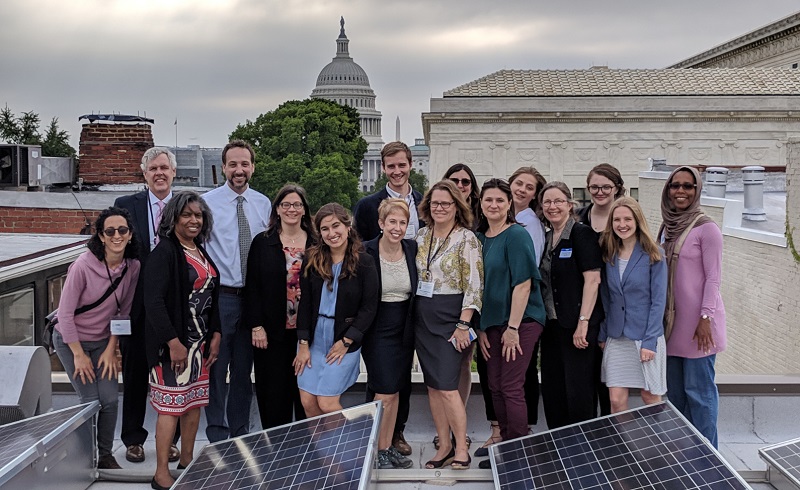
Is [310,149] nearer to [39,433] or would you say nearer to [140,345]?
[140,345]

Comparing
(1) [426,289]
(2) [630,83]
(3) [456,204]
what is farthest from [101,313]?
(2) [630,83]

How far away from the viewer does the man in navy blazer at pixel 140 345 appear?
556 centimetres

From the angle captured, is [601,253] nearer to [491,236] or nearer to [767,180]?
[491,236]

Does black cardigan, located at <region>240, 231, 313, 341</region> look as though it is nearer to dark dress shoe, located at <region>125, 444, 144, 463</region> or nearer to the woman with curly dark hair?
the woman with curly dark hair

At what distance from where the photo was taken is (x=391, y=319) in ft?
17.7

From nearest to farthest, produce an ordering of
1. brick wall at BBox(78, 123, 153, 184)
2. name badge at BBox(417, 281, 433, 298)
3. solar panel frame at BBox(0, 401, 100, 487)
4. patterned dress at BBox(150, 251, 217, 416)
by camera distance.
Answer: solar panel frame at BBox(0, 401, 100, 487) → patterned dress at BBox(150, 251, 217, 416) → name badge at BBox(417, 281, 433, 298) → brick wall at BBox(78, 123, 153, 184)

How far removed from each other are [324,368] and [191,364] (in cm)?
83

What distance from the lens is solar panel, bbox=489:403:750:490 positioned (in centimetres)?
435

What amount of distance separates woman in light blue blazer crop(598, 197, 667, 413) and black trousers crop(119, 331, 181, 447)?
2.94m

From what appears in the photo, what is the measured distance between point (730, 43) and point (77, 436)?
66.3m

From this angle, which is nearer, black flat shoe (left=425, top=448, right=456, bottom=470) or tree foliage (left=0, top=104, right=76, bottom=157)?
black flat shoe (left=425, top=448, right=456, bottom=470)

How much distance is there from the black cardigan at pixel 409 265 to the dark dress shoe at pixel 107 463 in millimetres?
1951

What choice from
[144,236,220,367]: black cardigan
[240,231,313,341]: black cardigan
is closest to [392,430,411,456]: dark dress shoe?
[240,231,313,341]: black cardigan

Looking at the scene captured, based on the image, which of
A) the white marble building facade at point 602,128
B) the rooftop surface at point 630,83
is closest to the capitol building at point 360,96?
the rooftop surface at point 630,83
